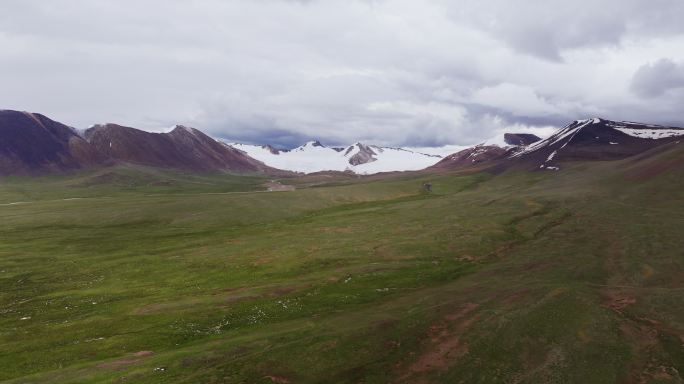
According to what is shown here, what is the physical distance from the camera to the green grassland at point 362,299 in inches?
1770

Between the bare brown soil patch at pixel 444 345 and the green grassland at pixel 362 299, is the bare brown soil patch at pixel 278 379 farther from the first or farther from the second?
the bare brown soil patch at pixel 444 345

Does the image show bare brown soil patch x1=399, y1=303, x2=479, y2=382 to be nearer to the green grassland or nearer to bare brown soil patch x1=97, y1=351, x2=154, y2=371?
the green grassland

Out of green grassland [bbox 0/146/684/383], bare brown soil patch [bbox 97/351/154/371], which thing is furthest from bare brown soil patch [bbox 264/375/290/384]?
bare brown soil patch [bbox 97/351/154/371]

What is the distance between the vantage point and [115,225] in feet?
472

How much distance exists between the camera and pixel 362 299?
218 ft

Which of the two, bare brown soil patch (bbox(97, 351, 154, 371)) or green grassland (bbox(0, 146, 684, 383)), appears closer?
green grassland (bbox(0, 146, 684, 383))

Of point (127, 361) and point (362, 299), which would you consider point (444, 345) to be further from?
point (127, 361)

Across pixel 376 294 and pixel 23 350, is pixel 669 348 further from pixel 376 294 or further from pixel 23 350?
pixel 23 350

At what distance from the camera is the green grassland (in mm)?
44969

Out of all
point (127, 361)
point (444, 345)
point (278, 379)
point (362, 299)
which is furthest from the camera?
point (362, 299)

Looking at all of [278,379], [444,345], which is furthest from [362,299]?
[278,379]

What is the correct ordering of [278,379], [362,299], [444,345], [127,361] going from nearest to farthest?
[278,379] → [127,361] → [444,345] → [362,299]

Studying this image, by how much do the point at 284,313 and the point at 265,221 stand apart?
3581 inches

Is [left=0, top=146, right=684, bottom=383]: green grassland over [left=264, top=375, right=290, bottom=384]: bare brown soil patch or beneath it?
over
